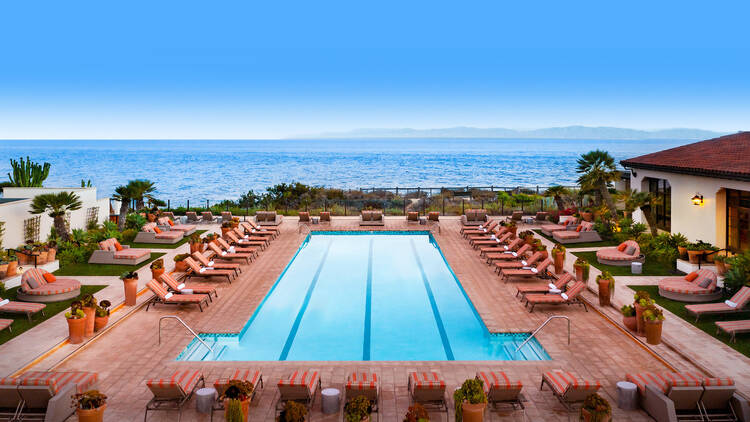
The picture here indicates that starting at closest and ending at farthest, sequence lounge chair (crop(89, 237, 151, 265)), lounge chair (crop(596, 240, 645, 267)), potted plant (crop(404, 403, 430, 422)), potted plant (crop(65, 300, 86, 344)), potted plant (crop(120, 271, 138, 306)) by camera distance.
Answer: potted plant (crop(404, 403, 430, 422))
potted plant (crop(65, 300, 86, 344))
potted plant (crop(120, 271, 138, 306))
lounge chair (crop(596, 240, 645, 267))
lounge chair (crop(89, 237, 151, 265))

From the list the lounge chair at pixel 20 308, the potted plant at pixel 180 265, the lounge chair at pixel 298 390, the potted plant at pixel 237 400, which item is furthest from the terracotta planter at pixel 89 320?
the potted plant at pixel 180 265

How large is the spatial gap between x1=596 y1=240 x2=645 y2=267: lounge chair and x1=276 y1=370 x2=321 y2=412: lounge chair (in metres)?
12.4

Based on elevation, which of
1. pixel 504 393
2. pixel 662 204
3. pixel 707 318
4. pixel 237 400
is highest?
pixel 662 204

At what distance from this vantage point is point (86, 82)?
3054 inches

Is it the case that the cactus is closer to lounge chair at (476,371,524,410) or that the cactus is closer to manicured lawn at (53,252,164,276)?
manicured lawn at (53,252,164,276)

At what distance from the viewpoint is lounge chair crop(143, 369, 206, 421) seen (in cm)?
779

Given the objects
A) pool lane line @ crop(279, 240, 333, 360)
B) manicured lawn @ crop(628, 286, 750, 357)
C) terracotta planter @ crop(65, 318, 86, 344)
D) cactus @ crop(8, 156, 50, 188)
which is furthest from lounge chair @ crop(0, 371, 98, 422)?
cactus @ crop(8, 156, 50, 188)

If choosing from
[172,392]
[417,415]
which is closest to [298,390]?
[172,392]

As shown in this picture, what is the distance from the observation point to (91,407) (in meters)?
7.21

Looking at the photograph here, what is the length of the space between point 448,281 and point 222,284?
21.9 ft

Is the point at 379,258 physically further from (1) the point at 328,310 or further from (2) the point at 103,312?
(2) the point at 103,312

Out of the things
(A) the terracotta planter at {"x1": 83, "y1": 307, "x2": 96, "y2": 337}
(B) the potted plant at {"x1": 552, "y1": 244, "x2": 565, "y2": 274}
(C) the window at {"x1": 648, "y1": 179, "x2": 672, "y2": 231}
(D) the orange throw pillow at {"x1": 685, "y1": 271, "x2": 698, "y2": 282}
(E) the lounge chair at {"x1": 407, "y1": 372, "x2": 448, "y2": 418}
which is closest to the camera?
(E) the lounge chair at {"x1": 407, "y1": 372, "x2": 448, "y2": 418}

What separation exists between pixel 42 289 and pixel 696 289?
1603 centimetres

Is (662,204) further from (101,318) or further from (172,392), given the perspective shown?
(101,318)
